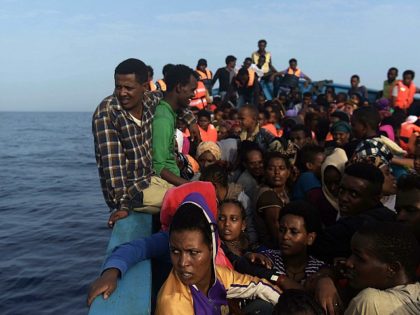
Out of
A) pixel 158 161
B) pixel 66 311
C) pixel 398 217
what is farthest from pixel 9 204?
pixel 398 217

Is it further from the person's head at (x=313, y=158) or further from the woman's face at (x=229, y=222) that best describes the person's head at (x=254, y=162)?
the woman's face at (x=229, y=222)

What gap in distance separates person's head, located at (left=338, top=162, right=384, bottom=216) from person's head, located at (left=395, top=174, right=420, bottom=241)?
267 mm

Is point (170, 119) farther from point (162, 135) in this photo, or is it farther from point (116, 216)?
point (116, 216)

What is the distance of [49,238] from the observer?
8.80 metres

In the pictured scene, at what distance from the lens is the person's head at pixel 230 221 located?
3178mm

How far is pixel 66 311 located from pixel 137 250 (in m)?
4.04

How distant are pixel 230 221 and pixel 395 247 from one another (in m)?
1.45

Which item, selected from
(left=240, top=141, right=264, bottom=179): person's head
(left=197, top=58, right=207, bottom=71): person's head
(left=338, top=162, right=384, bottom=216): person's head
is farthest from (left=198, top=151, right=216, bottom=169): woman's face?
(left=197, top=58, right=207, bottom=71): person's head

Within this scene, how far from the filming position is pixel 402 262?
1895 millimetres

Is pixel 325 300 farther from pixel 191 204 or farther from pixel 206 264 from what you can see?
pixel 191 204

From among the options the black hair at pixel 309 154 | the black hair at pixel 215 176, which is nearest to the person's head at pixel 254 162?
the black hair at pixel 309 154

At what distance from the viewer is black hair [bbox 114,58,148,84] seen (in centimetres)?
301

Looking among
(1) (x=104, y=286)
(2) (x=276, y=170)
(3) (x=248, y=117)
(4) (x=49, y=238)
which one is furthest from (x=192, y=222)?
(4) (x=49, y=238)

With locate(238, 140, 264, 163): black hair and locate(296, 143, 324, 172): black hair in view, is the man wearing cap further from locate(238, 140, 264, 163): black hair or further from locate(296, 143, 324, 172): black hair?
locate(296, 143, 324, 172): black hair
